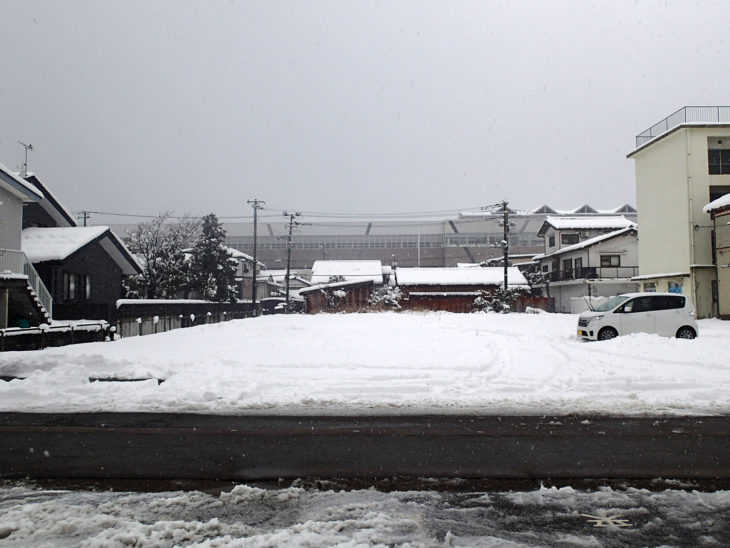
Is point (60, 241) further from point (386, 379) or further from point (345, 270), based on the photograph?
point (345, 270)

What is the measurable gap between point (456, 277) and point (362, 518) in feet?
143

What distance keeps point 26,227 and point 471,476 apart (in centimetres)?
2677

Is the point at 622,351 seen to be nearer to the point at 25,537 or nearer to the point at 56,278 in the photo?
the point at 25,537

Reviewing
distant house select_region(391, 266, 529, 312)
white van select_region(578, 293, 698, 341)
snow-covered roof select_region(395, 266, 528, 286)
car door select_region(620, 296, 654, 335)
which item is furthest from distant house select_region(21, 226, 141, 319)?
snow-covered roof select_region(395, 266, 528, 286)

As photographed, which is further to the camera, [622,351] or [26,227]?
[26,227]

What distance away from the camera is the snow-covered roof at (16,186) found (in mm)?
18000

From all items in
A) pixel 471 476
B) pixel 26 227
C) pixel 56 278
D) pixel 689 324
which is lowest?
pixel 471 476

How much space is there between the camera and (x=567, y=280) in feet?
148

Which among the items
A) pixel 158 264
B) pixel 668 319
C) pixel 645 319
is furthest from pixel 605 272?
pixel 158 264

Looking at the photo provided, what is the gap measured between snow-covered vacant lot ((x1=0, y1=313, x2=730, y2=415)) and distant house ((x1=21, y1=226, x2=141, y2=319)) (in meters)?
9.04

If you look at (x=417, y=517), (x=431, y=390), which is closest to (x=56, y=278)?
(x=431, y=390)

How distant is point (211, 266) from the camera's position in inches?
1478

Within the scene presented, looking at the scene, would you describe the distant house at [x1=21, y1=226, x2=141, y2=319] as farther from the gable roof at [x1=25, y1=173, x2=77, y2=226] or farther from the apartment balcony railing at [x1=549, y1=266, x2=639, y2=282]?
the apartment balcony railing at [x1=549, y1=266, x2=639, y2=282]

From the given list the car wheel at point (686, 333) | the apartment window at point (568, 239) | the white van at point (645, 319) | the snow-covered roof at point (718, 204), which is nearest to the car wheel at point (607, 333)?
the white van at point (645, 319)
